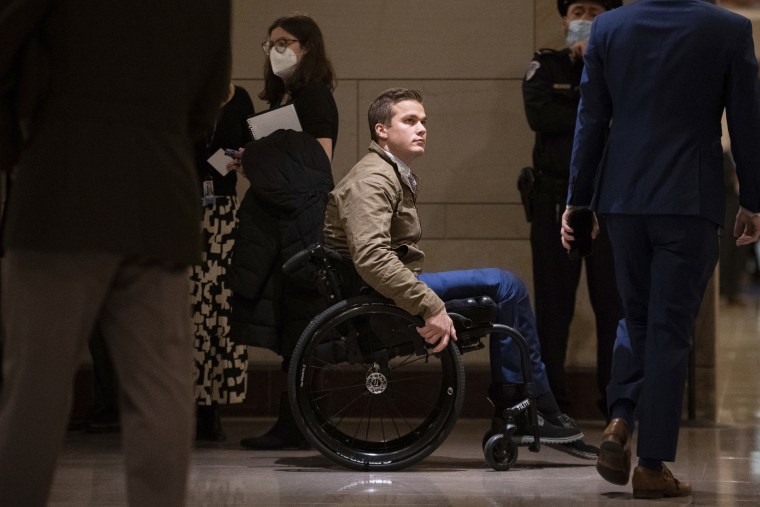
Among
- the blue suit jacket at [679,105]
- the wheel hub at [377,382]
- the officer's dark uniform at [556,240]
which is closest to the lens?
the blue suit jacket at [679,105]

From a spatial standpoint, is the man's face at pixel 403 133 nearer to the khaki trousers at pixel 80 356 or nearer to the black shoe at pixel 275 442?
the black shoe at pixel 275 442

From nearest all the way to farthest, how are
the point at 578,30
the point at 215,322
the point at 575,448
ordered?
the point at 575,448 < the point at 215,322 < the point at 578,30

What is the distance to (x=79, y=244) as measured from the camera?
8.22ft

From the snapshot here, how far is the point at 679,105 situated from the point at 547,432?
4.35ft

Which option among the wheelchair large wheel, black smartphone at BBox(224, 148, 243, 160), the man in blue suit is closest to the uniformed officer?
the wheelchair large wheel

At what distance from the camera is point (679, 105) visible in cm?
417

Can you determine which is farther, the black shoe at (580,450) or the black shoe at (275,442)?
the black shoe at (275,442)

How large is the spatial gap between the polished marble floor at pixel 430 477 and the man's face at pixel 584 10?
1792 millimetres

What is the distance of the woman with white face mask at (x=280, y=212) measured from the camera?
5.11 metres

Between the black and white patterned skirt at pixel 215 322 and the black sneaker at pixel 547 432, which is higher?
the black and white patterned skirt at pixel 215 322

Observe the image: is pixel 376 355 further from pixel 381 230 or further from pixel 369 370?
pixel 381 230

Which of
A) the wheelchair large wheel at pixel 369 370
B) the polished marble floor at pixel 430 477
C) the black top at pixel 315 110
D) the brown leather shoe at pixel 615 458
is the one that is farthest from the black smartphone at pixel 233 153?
the brown leather shoe at pixel 615 458

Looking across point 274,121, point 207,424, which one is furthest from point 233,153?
point 207,424

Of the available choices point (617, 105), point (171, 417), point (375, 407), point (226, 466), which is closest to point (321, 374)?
point (226, 466)
